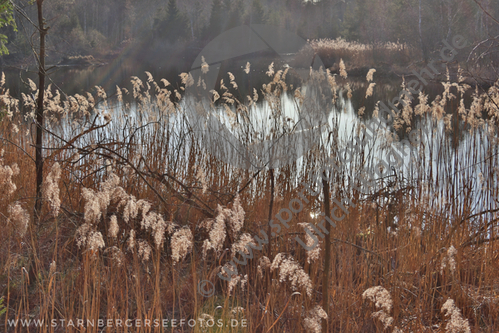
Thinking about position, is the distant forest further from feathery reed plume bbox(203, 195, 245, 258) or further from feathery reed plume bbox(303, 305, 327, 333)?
feathery reed plume bbox(303, 305, 327, 333)

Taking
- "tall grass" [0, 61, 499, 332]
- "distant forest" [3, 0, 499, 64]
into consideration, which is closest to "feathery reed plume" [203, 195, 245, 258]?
"tall grass" [0, 61, 499, 332]

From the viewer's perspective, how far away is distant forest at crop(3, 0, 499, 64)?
575 inches

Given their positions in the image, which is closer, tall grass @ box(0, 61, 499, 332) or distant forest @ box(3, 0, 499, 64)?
tall grass @ box(0, 61, 499, 332)

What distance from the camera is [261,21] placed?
23562mm

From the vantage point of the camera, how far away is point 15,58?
2041 centimetres

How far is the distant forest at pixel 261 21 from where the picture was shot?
14.6 metres

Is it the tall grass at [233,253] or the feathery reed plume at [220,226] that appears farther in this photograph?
the tall grass at [233,253]

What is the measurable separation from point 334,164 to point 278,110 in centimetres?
58

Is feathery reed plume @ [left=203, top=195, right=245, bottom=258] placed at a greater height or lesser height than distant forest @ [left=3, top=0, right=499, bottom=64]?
lesser

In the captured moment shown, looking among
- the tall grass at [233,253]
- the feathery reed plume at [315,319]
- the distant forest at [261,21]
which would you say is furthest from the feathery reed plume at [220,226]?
the distant forest at [261,21]

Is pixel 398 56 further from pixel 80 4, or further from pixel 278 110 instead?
pixel 80 4

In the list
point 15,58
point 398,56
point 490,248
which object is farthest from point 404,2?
point 15,58

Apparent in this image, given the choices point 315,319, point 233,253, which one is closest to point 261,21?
point 233,253

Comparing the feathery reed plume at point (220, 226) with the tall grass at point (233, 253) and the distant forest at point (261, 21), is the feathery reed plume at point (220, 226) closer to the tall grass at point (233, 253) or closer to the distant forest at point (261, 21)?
the tall grass at point (233, 253)
